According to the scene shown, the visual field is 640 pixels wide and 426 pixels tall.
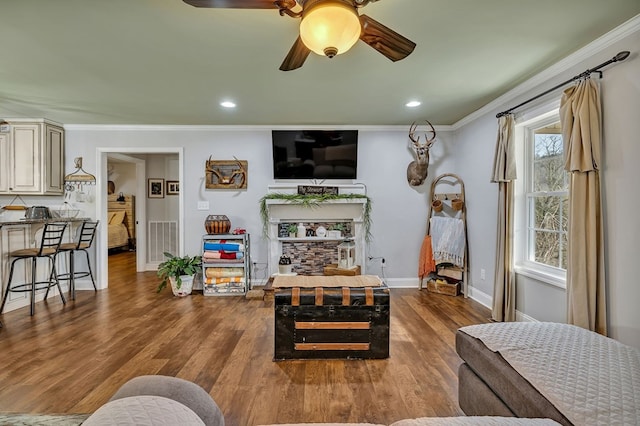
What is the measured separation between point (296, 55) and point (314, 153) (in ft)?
A: 9.32

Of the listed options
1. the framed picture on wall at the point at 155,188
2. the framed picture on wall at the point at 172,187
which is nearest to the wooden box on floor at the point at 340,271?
the framed picture on wall at the point at 172,187

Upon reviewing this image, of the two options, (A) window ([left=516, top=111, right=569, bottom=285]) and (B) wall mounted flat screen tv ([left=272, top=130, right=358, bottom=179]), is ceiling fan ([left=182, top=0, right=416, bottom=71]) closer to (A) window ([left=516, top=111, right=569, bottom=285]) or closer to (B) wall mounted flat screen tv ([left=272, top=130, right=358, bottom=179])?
(A) window ([left=516, top=111, right=569, bottom=285])

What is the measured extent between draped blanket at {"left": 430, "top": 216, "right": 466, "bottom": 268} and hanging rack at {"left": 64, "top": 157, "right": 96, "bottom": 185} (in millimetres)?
5198

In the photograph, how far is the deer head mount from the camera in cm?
459

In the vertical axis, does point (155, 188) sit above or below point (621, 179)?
above

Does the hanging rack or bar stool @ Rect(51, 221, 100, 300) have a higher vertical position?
the hanging rack

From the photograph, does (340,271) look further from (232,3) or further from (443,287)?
(232,3)

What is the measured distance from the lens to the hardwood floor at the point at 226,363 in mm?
1959

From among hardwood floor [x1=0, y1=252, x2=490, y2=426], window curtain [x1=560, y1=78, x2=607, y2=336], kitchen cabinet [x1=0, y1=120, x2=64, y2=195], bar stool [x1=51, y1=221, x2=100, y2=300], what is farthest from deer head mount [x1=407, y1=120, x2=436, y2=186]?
kitchen cabinet [x1=0, y1=120, x2=64, y2=195]

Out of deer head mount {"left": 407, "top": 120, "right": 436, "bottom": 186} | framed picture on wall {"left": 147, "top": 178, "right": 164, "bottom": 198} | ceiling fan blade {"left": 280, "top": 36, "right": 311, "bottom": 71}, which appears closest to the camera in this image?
ceiling fan blade {"left": 280, "top": 36, "right": 311, "bottom": 71}

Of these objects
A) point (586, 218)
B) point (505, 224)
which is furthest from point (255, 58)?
point (505, 224)

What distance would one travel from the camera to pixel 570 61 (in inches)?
103

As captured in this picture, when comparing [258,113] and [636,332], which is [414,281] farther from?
[258,113]

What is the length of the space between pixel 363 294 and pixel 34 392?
2.36 meters
